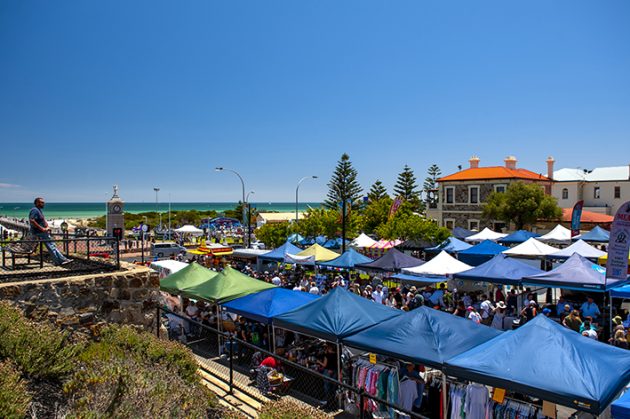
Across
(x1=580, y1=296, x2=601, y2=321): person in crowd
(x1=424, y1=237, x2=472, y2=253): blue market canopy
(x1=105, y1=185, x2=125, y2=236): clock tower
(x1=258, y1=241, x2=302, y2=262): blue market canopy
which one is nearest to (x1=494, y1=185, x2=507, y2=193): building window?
(x1=424, y1=237, x2=472, y2=253): blue market canopy

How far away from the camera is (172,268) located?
1908 cm

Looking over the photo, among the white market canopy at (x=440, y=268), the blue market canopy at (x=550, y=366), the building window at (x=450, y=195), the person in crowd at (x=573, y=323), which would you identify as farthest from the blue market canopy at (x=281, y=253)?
the building window at (x=450, y=195)

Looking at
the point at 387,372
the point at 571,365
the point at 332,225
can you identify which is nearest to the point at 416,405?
the point at 387,372

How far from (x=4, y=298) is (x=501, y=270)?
1329cm

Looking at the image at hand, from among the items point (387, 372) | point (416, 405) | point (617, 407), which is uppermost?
point (617, 407)

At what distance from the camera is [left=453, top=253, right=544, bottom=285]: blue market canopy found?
46.2 ft

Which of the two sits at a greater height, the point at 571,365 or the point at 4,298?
the point at 4,298

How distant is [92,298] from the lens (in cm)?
799

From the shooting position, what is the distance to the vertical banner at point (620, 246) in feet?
34.4

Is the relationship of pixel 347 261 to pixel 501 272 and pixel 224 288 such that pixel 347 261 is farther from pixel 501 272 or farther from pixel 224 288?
pixel 224 288

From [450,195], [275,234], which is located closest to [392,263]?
[275,234]

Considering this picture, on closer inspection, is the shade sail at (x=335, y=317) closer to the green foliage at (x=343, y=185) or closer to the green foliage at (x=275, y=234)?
the green foliage at (x=275, y=234)

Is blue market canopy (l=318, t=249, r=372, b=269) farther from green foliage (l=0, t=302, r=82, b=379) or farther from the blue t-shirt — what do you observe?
green foliage (l=0, t=302, r=82, b=379)

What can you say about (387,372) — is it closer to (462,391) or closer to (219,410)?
(462,391)
